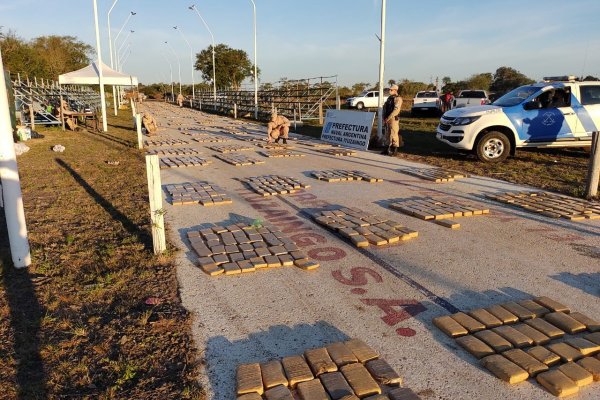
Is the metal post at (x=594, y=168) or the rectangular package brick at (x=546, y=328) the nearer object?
the rectangular package brick at (x=546, y=328)

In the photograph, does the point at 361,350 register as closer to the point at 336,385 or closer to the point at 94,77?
the point at 336,385

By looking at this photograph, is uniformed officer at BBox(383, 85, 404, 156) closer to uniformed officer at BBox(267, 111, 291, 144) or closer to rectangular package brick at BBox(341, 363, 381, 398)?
uniformed officer at BBox(267, 111, 291, 144)

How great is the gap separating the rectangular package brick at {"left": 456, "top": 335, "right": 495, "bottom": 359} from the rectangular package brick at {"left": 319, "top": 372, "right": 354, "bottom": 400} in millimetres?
940

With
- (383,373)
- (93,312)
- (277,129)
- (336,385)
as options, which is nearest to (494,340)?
(383,373)

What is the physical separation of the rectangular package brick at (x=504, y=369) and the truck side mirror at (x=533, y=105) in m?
9.30

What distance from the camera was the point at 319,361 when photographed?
2.81 m

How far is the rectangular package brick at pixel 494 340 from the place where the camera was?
118 inches

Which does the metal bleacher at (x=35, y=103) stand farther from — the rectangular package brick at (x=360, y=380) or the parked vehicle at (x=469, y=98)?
the parked vehicle at (x=469, y=98)

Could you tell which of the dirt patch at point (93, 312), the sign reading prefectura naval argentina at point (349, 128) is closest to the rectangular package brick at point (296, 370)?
the dirt patch at point (93, 312)

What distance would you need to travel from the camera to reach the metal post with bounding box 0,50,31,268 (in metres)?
4.21

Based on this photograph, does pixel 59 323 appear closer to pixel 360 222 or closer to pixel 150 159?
pixel 150 159

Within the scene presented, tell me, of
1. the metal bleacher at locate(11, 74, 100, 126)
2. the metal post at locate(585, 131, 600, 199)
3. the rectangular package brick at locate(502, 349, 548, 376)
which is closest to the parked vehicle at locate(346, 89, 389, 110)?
the metal bleacher at locate(11, 74, 100, 126)

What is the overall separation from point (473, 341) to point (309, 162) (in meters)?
8.48

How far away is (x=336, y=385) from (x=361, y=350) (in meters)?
0.41
